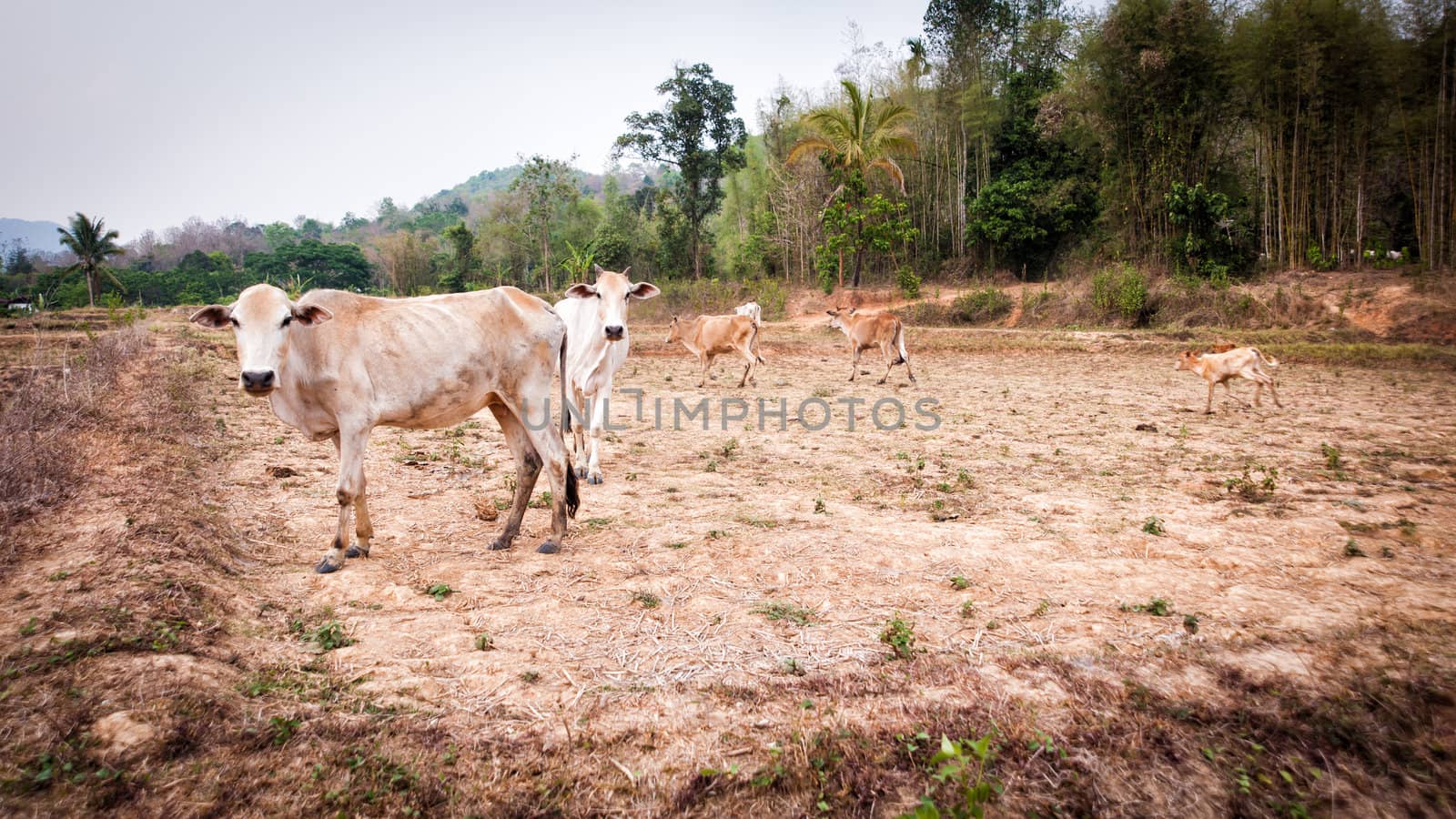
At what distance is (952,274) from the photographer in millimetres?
29031

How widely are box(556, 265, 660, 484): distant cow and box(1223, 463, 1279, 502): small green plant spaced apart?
556 cm

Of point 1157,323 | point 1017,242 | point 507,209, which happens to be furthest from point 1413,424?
point 507,209

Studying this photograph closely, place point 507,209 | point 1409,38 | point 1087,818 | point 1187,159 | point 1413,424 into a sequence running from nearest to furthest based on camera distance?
1. point 1087,818
2. point 1413,424
3. point 1409,38
4. point 1187,159
5. point 507,209

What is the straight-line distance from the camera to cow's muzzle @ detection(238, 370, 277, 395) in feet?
12.5

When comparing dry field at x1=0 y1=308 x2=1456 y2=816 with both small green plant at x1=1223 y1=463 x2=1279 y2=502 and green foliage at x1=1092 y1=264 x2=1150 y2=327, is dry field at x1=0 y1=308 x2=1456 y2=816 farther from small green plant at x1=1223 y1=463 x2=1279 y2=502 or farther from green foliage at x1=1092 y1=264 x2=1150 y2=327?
green foliage at x1=1092 y1=264 x2=1150 y2=327

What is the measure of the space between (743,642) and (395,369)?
289 centimetres

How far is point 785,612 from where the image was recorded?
12.4 feet

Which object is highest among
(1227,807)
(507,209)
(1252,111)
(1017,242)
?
(507,209)

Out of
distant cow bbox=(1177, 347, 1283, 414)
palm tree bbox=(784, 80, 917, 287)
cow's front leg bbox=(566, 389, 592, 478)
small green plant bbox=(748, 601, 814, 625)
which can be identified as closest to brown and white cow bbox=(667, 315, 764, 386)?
cow's front leg bbox=(566, 389, 592, 478)

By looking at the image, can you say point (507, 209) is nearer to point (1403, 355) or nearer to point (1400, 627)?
point (1403, 355)

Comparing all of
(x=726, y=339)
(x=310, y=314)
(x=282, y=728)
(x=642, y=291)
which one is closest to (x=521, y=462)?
(x=310, y=314)

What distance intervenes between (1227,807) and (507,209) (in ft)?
153

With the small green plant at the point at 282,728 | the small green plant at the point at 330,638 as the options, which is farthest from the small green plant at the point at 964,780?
the small green plant at the point at 330,638

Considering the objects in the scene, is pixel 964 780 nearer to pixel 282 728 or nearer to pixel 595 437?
pixel 282 728
